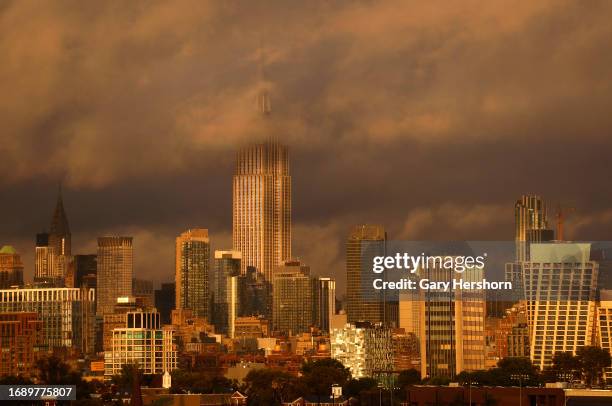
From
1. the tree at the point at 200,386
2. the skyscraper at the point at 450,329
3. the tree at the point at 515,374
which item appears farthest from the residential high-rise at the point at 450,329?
the tree at the point at 200,386

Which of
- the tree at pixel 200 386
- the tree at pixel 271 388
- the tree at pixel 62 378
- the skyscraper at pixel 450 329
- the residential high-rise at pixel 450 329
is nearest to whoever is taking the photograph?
the tree at pixel 62 378

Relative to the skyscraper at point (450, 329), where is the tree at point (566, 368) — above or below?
below

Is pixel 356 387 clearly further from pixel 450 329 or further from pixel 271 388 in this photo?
pixel 450 329

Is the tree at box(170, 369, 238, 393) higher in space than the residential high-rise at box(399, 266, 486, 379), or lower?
lower

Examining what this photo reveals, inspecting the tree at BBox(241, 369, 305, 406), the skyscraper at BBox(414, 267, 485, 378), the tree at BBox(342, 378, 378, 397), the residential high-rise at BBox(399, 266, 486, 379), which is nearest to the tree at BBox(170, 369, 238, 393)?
the tree at BBox(241, 369, 305, 406)

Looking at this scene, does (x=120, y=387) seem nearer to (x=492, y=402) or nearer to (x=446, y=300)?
(x=446, y=300)

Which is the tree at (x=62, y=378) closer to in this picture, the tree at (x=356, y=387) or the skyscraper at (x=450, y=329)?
the tree at (x=356, y=387)

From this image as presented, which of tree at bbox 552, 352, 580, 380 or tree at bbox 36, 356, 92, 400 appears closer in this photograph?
tree at bbox 36, 356, 92, 400

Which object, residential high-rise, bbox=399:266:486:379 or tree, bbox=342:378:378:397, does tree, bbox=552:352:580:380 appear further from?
tree, bbox=342:378:378:397

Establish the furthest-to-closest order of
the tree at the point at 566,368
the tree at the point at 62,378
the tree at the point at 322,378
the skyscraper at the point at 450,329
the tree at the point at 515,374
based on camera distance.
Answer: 1. the tree at the point at 566,368
2. the skyscraper at the point at 450,329
3. the tree at the point at 322,378
4. the tree at the point at 515,374
5. the tree at the point at 62,378
